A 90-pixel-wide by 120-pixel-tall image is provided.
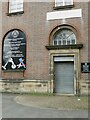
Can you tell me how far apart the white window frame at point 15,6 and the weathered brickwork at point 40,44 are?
0.55m

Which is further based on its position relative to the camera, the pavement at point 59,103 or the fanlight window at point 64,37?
the fanlight window at point 64,37

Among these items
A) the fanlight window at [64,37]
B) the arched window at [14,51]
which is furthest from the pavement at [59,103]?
the fanlight window at [64,37]

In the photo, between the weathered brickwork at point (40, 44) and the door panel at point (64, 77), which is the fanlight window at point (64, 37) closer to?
the weathered brickwork at point (40, 44)

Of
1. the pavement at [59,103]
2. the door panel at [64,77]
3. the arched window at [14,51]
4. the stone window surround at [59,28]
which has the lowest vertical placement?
the pavement at [59,103]

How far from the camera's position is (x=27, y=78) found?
660 inches

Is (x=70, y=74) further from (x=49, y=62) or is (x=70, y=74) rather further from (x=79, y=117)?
(x=79, y=117)

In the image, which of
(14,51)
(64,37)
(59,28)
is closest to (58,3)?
(59,28)

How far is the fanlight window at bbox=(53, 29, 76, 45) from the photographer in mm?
16203

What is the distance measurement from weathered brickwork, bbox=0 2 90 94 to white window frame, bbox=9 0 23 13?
1.80ft

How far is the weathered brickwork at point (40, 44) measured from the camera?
15.4 meters

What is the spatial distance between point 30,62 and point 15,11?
454 centimetres

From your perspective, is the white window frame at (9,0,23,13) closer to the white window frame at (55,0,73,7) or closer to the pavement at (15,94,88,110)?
the white window frame at (55,0,73,7)

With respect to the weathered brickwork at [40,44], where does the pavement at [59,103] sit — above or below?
below

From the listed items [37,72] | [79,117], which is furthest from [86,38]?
[79,117]
